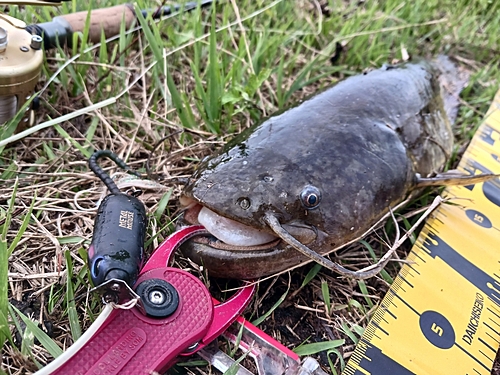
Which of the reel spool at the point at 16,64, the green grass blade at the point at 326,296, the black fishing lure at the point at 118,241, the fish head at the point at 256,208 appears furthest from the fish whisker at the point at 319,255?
the reel spool at the point at 16,64

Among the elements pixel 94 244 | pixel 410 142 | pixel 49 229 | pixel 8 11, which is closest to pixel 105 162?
pixel 49 229

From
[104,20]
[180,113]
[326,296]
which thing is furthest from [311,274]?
[104,20]

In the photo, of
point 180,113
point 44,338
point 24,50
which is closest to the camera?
point 44,338

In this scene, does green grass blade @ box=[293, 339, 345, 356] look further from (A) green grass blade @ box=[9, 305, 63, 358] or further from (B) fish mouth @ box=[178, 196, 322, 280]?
(A) green grass blade @ box=[9, 305, 63, 358]

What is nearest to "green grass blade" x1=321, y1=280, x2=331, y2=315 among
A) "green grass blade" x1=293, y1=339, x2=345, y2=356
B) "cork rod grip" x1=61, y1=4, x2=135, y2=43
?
"green grass blade" x1=293, y1=339, x2=345, y2=356

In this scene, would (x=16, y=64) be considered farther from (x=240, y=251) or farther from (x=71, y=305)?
(x=240, y=251)
